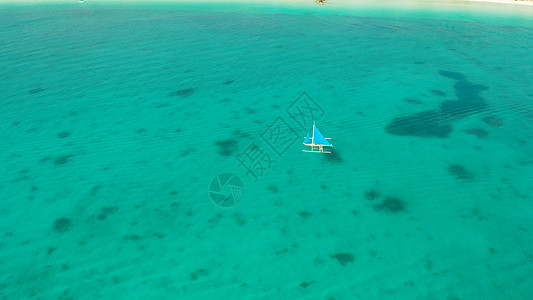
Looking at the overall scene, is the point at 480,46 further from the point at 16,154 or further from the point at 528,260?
the point at 16,154

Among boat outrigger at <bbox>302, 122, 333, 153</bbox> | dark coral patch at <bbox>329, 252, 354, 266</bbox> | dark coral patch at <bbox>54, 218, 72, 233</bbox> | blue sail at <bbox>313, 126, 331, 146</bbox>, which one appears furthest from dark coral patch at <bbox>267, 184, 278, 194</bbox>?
dark coral patch at <bbox>54, 218, 72, 233</bbox>

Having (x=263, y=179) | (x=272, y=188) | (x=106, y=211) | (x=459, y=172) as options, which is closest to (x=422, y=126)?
(x=459, y=172)

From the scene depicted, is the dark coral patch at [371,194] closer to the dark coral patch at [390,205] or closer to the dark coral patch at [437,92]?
the dark coral patch at [390,205]

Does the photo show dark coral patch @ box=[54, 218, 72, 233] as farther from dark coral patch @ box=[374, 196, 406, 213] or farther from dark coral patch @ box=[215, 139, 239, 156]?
dark coral patch @ box=[374, 196, 406, 213]

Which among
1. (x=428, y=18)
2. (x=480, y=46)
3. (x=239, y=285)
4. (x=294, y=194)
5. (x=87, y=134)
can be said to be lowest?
(x=239, y=285)

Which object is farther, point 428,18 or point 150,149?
point 428,18

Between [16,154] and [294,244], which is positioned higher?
[16,154]

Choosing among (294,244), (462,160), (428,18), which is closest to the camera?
(294,244)

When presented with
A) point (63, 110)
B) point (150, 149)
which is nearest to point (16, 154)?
point (63, 110)
